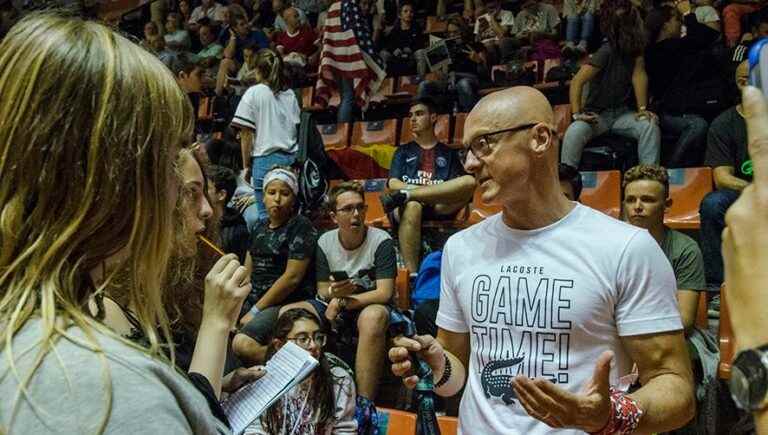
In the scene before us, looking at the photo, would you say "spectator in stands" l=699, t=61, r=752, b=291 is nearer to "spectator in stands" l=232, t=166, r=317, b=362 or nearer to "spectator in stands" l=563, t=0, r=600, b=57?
"spectator in stands" l=232, t=166, r=317, b=362

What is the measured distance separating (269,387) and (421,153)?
13.5ft

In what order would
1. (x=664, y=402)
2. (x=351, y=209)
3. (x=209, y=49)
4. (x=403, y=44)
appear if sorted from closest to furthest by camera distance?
1. (x=664, y=402)
2. (x=351, y=209)
3. (x=403, y=44)
4. (x=209, y=49)

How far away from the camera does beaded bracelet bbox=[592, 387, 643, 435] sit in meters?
1.78

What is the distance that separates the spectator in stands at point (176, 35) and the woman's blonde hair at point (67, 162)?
1248cm

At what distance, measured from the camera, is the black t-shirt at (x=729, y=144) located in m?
5.20

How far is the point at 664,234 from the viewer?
4156mm

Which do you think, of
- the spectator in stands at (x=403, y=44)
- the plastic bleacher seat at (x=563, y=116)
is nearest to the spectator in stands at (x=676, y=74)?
the plastic bleacher seat at (x=563, y=116)

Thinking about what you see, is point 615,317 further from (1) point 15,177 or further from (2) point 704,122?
(2) point 704,122

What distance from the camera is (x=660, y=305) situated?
6.72 ft

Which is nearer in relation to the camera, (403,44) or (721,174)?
(721,174)

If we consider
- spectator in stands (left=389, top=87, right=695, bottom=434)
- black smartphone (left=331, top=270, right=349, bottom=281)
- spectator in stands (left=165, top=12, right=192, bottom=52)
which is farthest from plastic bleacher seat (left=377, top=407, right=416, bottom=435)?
spectator in stands (left=165, top=12, right=192, bottom=52)

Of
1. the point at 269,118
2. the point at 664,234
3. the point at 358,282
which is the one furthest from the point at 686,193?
the point at 269,118

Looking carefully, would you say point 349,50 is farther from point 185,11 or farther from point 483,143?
point 185,11

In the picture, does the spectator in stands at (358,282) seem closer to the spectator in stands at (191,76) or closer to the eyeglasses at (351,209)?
the eyeglasses at (351,209)
